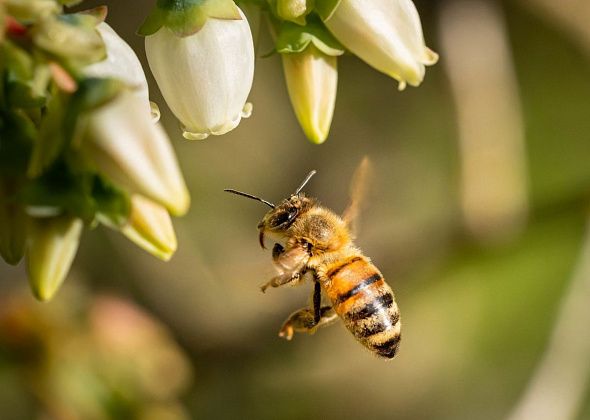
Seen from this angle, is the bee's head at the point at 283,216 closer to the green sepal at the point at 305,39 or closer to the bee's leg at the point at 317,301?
the bee's leg at the point at 317,301

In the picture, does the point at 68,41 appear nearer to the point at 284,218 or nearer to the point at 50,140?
the point at 50,140

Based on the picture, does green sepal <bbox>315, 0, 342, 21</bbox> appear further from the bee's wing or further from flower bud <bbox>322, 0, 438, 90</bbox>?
the bee's wing

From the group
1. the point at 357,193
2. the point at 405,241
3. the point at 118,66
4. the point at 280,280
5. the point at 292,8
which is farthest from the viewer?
the point at 405,241

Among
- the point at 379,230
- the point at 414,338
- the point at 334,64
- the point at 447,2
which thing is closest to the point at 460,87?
the point at 447,2

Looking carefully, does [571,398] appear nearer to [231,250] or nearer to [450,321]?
[450,321]

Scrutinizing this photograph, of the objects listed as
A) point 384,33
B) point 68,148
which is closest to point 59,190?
A: point 68,148

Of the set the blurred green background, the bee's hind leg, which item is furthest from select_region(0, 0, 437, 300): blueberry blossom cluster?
the blurred green background
